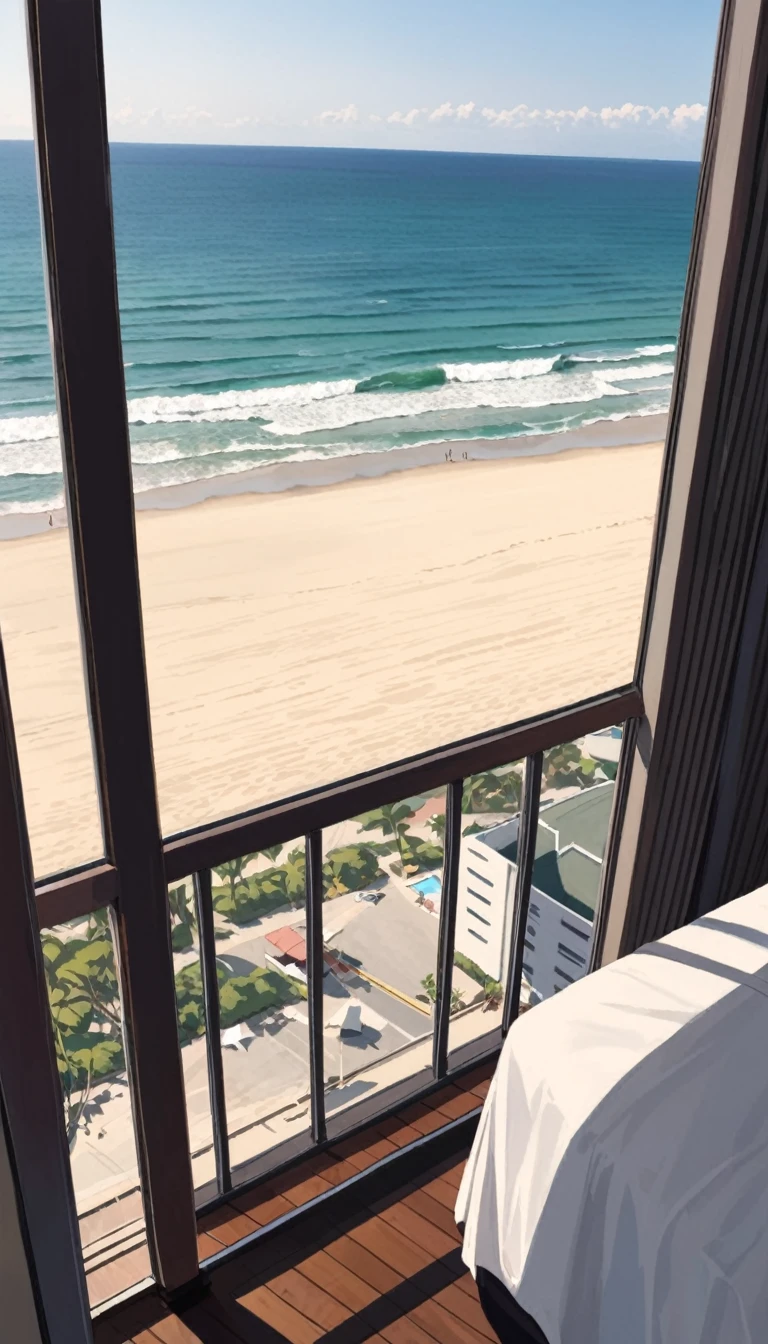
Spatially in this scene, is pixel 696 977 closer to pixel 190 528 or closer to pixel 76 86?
pixel 76 86

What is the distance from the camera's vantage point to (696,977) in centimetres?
297

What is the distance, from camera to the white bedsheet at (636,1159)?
88.9 inches

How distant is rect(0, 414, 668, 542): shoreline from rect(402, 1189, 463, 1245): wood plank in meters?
10.9

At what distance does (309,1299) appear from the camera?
125 inches

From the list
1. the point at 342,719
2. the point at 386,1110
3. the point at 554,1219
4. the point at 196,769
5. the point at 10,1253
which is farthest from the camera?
the point at 342,719

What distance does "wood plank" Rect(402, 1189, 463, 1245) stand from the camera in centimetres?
339

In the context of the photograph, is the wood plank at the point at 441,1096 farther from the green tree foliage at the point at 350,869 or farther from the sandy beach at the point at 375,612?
the sandy beach at the point at 375,612

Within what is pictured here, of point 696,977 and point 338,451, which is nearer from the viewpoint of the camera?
point 696,977

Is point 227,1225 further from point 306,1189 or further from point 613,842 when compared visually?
point 613,842

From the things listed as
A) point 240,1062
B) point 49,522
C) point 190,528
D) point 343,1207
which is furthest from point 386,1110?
point 190,528

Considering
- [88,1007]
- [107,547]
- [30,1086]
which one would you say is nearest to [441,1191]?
[88,1007]

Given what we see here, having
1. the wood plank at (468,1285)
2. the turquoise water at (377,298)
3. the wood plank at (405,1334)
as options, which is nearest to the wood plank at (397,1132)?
the wood plank at (468,1285)

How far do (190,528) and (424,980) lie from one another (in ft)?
30.8

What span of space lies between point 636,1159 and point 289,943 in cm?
148
